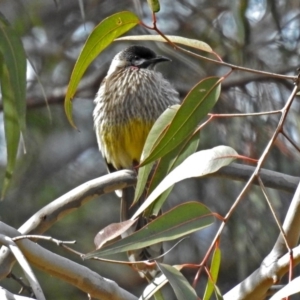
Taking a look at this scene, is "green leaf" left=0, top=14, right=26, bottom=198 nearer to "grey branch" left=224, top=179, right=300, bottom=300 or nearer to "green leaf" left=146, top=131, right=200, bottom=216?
"green leaf" left=146, top=131, right=200, bottom=216

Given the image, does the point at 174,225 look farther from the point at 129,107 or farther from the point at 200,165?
the point at 129,107

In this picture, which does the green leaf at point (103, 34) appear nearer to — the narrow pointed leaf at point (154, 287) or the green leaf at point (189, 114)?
the green leaf at point (189, 114)

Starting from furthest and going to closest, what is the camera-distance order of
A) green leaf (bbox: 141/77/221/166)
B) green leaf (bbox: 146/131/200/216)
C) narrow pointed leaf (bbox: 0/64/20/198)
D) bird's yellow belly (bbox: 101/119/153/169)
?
1. bird's yellow belly (bbox: 101/119/153/169)
2. narrow pointed leaf (bbox: 0/64/20/198)
3. green leaf (bbox: 146/131/200/216)
4. green leaf (bbox: 141/77/221/166)

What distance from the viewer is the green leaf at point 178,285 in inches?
60.9

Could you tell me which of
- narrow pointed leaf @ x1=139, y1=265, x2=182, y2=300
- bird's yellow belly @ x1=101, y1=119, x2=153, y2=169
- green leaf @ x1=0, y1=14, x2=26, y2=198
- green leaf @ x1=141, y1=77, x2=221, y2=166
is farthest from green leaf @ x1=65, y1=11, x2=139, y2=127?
bird's yellow belly @ x1=101, y1=119, x2=153, y2=169

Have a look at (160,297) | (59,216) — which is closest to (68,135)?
(59,216)

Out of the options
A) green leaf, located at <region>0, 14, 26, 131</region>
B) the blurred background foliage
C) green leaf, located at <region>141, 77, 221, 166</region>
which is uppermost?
green leaf, located at <region>0, 14, 26, 131</region>

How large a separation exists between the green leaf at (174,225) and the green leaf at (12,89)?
536mm

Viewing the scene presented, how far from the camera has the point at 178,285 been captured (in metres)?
1.57

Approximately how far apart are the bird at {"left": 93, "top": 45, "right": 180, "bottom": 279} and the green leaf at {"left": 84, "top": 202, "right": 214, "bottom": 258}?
1.60 m

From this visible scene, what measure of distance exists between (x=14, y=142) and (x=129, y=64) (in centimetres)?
164

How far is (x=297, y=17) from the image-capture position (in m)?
3.72

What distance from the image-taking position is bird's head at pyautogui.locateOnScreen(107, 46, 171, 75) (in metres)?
3.66

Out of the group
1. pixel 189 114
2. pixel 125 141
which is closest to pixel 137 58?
pixel 125 141
